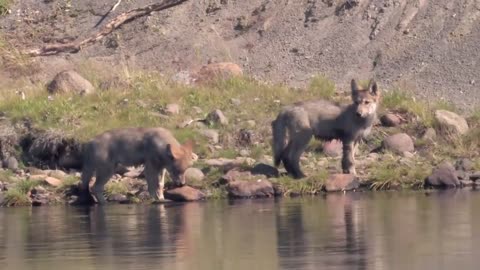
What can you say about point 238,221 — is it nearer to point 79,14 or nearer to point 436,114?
point 436,114

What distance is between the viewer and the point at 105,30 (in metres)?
34.9

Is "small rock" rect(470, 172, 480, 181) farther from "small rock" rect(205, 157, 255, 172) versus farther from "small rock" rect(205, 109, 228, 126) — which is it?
"small rock" rect(205, 109, 228, 126)

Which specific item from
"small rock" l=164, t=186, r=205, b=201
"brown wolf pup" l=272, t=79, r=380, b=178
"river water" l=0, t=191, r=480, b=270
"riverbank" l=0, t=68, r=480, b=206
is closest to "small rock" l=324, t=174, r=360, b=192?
"riverbank" l=0, t=68, r=480, b=206

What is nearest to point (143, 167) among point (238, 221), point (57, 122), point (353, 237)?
point (57, 122)

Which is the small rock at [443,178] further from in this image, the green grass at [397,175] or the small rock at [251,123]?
the small rock at [251,123]

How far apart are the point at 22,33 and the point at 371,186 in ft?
50.4

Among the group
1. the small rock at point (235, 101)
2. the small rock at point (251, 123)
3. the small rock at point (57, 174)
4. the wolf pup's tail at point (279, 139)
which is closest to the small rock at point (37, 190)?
the small rock at point (57, 174)

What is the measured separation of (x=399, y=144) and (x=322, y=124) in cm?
185

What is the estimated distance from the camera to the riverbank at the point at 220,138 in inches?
898

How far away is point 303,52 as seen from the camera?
1289 inches

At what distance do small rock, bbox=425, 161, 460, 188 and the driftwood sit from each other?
46.9 ft

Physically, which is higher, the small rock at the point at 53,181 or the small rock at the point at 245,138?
the small rock at the point at 245,138

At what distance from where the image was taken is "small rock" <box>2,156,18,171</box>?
2536cm

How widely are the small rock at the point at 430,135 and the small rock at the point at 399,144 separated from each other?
0.37m
